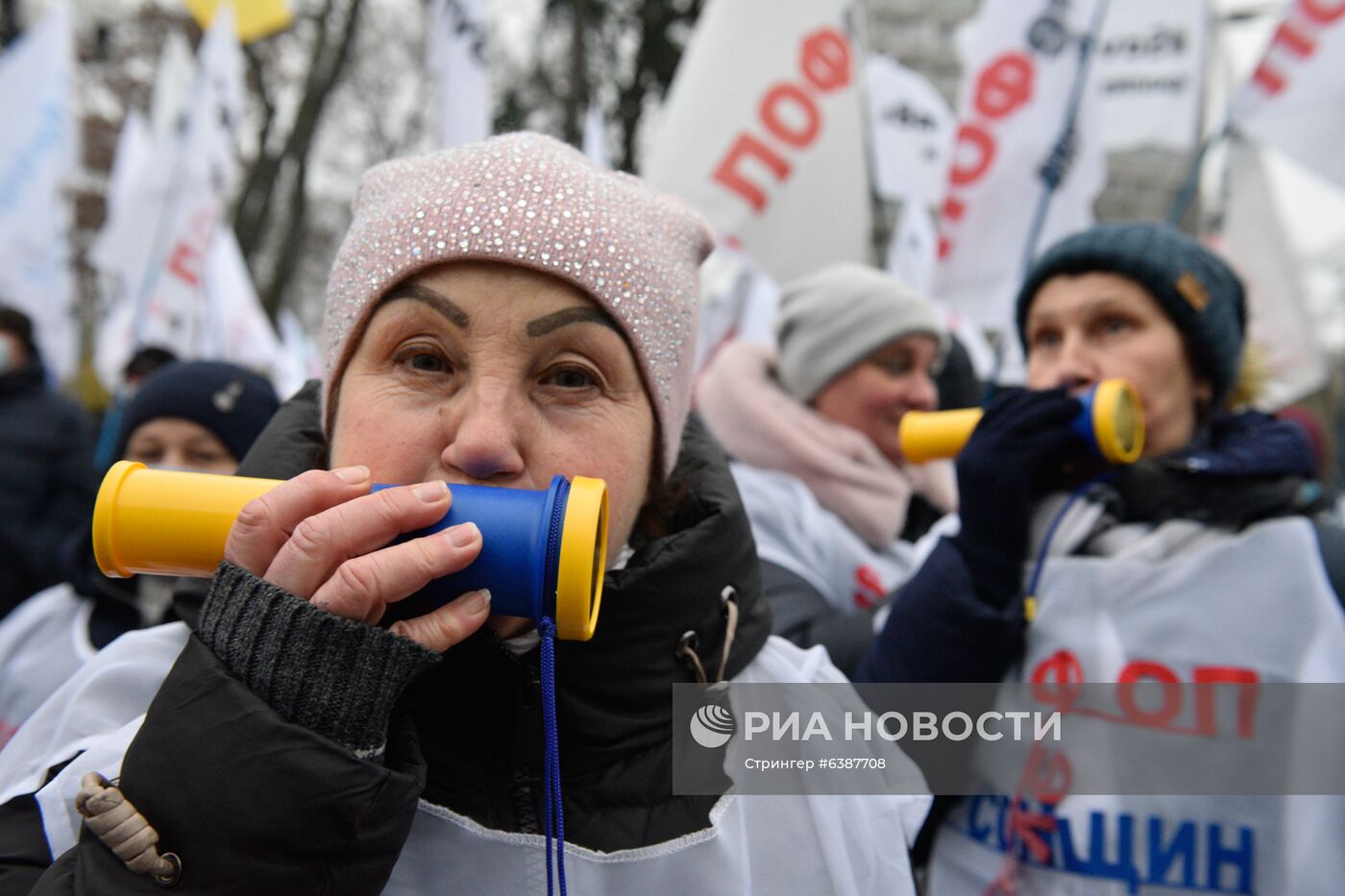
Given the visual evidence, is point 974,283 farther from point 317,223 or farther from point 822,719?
point 317,223

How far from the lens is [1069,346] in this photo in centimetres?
204

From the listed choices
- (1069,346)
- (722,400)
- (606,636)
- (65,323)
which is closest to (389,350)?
(606,636)

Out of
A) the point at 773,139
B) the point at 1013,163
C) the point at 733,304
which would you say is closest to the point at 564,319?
the point at 773,139

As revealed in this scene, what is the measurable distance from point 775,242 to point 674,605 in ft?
8.57

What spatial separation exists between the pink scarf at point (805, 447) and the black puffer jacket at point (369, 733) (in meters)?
1.36

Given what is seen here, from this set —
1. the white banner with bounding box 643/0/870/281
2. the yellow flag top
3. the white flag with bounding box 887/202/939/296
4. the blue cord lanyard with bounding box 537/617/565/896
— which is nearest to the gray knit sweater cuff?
the blue cord lanyard with bounding box 537/617/565/896

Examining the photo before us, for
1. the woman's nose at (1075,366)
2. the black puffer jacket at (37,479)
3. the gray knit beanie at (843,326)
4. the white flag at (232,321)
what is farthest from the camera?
the white flag at (232,321)

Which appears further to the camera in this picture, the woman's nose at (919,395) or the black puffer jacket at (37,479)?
the black puffer jacket at (37,479)

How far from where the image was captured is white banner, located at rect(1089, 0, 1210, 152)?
4316 millimetres

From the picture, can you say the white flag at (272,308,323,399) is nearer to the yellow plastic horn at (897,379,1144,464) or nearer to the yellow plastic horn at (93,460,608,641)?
the yellow plastic horn at (897,379,1144,464)

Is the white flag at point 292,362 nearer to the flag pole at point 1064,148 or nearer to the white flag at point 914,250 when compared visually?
the white flag at point 914,250

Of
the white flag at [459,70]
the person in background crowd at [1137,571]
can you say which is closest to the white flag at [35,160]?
the white flag at [459,70]

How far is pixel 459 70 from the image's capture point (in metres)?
5.48

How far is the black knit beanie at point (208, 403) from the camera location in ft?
9.06
